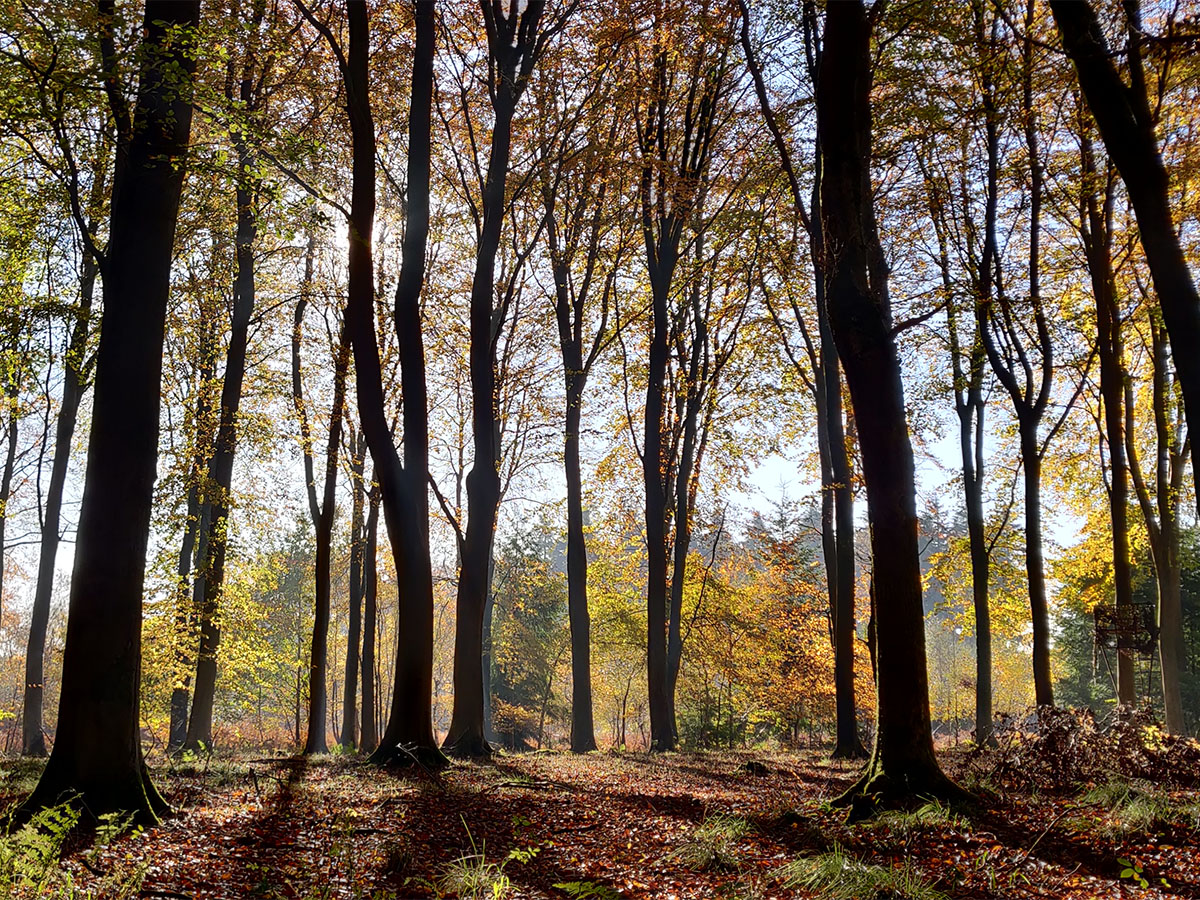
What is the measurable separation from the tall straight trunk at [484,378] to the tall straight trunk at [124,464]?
5.96 m

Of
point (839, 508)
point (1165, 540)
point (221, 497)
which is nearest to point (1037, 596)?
point (839, 508)

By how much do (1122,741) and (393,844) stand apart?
680cm

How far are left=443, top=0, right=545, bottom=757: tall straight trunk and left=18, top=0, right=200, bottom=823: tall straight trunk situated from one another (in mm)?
5956

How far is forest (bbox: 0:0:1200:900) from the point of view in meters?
5.76

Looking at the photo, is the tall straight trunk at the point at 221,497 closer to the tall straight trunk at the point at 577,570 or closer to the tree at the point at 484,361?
the tree at the point at 484,361

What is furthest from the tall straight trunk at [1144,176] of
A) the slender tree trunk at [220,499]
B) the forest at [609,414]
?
the slender tree trunk at [220,499]

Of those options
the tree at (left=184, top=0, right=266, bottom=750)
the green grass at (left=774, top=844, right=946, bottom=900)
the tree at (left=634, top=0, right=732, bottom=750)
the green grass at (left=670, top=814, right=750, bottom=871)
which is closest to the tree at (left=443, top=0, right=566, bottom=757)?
the tree at (left=634, top=0, right=732, bottom=750)

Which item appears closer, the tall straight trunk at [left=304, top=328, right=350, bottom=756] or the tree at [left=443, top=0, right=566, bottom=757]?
the tall straight trunk at [left=304, top=328, right=350, bottom=756]

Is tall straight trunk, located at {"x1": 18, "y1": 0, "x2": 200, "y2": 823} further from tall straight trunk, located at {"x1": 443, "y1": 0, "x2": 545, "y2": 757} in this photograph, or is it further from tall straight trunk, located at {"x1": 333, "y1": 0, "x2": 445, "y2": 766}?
tall straight trunk, located at {"x1": 443, "y1": 0, "x2": 545, "y2": 757}

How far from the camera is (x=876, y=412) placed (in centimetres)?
672

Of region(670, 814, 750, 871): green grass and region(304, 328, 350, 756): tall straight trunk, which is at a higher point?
region(304, 328, 350, 756): tall straight trunk

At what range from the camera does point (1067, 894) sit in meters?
4.00

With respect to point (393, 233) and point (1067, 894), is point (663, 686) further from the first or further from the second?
point (1067, 894)

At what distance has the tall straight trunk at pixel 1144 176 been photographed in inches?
254
